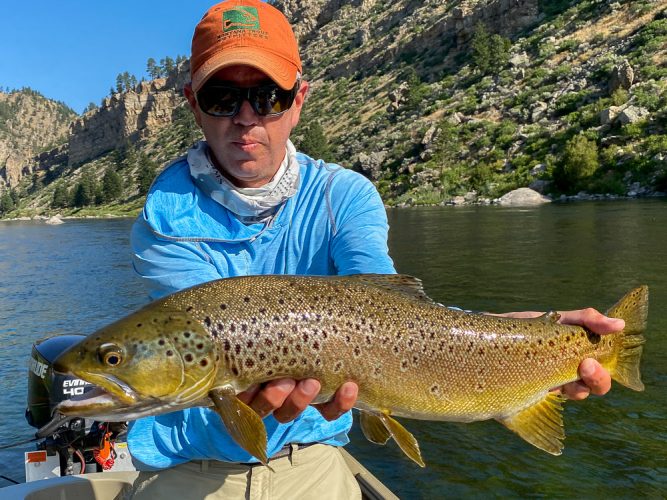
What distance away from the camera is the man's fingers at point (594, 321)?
326 centimetres

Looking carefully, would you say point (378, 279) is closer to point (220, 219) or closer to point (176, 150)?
point (220, 219)

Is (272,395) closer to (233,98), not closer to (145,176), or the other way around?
(233,98)

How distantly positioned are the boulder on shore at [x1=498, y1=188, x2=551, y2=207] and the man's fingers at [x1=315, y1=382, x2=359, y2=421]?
41698 millimetres

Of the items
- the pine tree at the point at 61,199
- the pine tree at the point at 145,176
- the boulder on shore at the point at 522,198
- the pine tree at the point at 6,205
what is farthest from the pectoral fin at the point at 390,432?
the pine tree at the point at 6,205

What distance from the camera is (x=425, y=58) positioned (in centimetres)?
8956

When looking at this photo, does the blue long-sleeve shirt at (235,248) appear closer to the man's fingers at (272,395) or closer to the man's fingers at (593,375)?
the man's fingers at (272,395)

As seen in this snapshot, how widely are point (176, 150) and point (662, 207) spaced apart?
354 ft

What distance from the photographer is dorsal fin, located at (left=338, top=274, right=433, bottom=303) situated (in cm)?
284

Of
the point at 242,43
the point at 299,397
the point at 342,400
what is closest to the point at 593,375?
the point at 342,400

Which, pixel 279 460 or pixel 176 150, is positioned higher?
pixel 176 150

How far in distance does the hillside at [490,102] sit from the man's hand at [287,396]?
40807mm

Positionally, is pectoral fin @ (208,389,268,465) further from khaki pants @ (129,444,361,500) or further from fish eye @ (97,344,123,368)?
khaki pants @ (129,444,361,500)

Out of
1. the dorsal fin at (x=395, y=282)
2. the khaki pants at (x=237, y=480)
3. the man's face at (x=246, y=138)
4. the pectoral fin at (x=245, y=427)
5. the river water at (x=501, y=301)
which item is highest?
the man's face at (x=246, y=138)

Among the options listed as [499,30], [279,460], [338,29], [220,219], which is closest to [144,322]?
[220,219]
